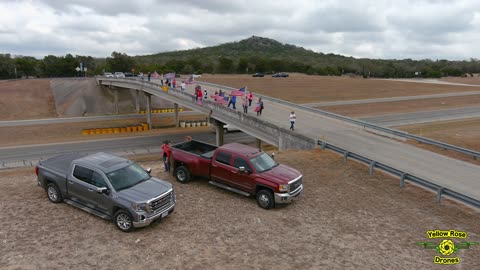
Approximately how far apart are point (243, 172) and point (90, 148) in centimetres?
2851

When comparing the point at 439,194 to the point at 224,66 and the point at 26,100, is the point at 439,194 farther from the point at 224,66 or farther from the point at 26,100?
the point at 224,66

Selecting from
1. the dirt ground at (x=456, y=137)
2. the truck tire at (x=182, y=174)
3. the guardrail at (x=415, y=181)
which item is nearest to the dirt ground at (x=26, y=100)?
the truck tire at (x=182, y=174)

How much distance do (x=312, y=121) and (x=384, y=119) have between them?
937 inches

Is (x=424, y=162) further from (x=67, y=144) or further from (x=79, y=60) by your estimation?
(x=79, y=60)

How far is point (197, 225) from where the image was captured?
10531 mm

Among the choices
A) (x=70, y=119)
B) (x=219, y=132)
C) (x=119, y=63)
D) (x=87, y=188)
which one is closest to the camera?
(x=87, y=188)

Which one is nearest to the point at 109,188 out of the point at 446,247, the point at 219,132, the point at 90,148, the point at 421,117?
the point at 446,247

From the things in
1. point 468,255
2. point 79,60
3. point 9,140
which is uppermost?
point 79,60

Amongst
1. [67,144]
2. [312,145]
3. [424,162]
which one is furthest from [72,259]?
[67,144]

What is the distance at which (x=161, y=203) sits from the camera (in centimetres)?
1013

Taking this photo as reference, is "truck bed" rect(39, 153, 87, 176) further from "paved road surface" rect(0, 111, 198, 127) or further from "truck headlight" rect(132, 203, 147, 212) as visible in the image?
"paved road surface" rect(0, 111, 198, 127)

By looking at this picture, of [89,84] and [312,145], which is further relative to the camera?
[89,84]

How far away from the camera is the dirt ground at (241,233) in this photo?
861cm

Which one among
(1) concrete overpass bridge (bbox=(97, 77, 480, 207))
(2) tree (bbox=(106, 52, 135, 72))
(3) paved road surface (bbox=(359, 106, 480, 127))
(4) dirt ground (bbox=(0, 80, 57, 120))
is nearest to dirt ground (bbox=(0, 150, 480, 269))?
(1) concrete overpass bridge (bbox=(97, 77, 480, 207))
